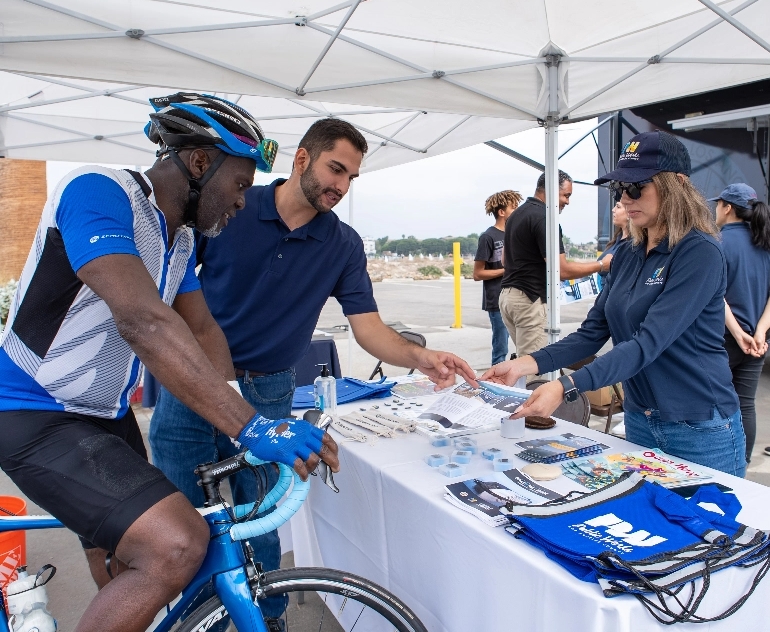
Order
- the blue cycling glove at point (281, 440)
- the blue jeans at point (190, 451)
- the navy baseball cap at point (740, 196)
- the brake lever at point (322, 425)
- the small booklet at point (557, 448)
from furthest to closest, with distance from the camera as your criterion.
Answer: the navy baseball cap at point (740, 196)
the blue jeans at point (190, 451)
the small booklet at point (557, 448)
the brake lever at point (322, 425)
the blue cycling glove at point (281, 440)

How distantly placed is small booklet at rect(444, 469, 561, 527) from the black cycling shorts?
72 cm

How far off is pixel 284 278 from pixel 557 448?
1158mm

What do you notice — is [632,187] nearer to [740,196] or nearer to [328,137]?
[328,137]

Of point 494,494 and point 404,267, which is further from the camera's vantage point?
point 404,267

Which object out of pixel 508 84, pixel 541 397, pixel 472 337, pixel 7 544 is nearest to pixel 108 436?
pixel 541 397

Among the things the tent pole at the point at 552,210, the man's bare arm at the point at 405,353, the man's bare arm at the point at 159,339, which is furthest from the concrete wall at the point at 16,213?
the man's bare arm at the point at 159,339

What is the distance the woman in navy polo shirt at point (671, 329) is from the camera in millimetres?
1904

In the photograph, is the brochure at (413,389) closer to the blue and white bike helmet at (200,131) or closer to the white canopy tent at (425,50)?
the blue and white bike helmet at (200,131)

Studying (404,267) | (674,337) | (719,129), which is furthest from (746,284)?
(404,267)

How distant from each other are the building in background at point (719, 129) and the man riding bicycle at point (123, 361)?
591cm

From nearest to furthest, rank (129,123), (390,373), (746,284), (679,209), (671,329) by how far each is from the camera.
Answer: (671,329) < (679,209) < (746,284) < (129,123) < (390,373)

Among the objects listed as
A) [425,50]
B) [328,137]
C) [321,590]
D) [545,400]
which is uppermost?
[425,50]

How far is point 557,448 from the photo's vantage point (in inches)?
79.7

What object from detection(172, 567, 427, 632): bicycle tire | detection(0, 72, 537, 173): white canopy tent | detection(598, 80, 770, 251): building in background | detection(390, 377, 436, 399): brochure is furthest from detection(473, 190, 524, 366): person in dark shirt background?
detection(172, 567, 427, 632): bicycle tire
